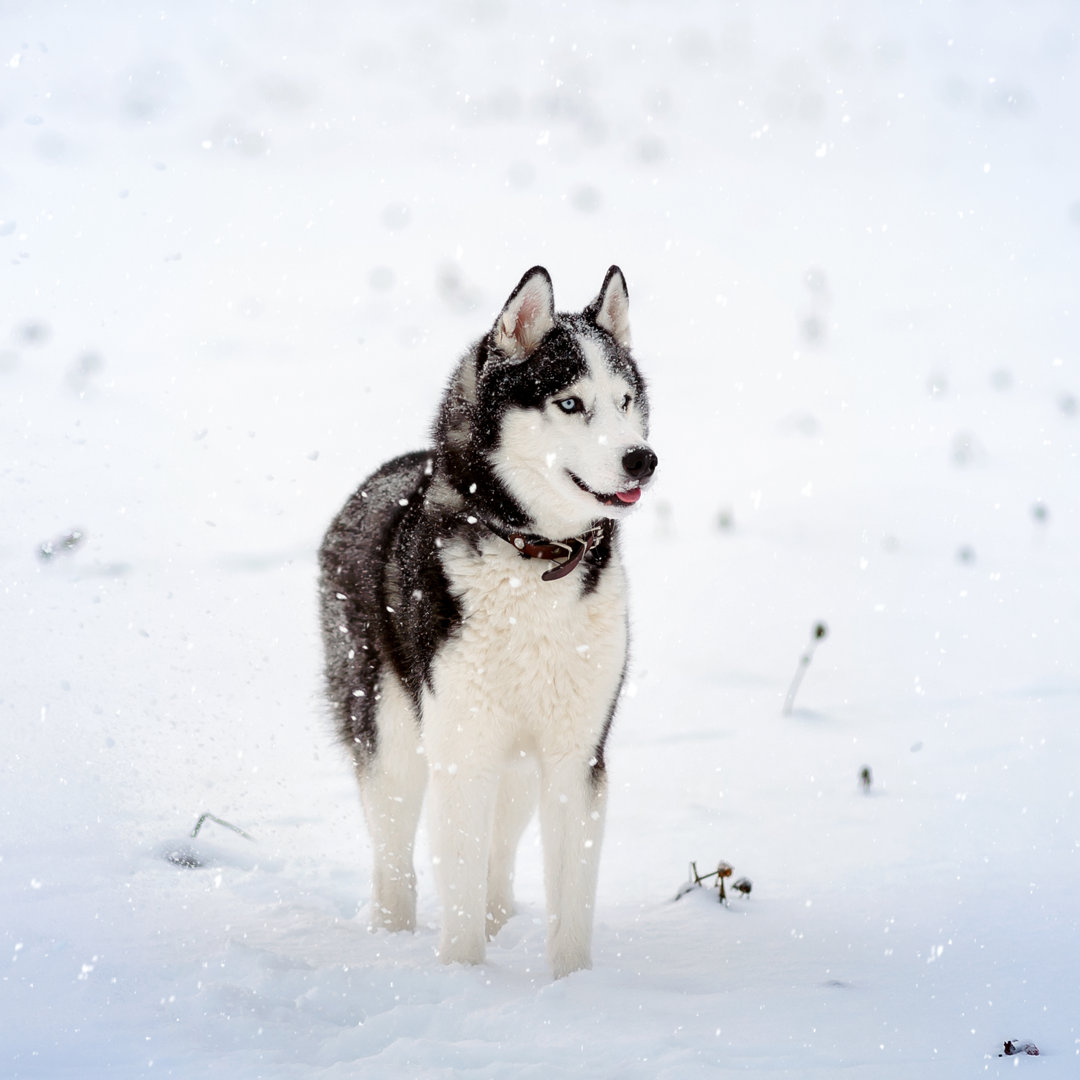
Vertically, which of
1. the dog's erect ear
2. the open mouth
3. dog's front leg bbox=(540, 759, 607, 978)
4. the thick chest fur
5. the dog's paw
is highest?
the dog's erect ear

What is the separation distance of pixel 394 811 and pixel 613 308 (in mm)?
1803

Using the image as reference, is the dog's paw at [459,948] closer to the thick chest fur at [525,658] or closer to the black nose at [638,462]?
the thick chest fur at [525,658]

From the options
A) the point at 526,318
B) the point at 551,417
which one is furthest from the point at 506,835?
the point at 526,318

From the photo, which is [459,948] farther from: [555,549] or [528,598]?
[555,549]

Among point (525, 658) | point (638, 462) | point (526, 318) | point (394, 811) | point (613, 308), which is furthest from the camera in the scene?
point (394, 811)

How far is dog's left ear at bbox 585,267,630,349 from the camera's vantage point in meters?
3.31

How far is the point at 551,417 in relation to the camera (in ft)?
9.58

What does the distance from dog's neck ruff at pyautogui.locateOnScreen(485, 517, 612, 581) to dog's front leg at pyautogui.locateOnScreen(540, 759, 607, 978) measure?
1.79 feet

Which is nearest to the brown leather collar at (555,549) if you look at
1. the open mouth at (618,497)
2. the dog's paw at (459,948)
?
the open mouth at (618,497)

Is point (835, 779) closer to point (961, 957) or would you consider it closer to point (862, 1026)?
point (961, 957)

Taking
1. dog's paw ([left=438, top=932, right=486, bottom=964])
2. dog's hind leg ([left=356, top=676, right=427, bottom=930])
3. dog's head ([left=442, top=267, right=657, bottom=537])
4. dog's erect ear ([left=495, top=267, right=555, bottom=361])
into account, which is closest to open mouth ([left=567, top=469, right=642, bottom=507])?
dog's head ([left=442, top=267, right=657, bottom=537])

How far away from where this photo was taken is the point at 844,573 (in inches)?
332

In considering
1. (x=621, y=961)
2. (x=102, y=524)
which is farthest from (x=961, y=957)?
(x=102, y=524)

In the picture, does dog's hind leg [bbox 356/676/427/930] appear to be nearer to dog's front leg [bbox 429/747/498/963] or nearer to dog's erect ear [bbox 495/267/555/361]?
dog's front leg [bbox 429/747/498/963]
